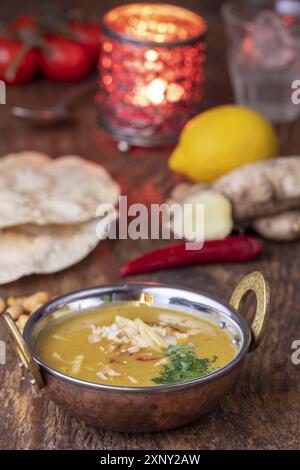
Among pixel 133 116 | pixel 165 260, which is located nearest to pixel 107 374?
pixel 165 260

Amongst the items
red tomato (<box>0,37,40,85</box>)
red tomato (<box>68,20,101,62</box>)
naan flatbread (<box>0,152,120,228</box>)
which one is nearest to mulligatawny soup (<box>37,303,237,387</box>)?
naan flatbread (<box>0,152,120,228</box>)

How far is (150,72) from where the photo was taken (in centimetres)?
290

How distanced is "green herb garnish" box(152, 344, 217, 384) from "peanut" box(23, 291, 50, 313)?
50cm

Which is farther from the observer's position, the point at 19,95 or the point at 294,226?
the point at 19,95

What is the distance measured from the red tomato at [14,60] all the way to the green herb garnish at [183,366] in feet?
6.31

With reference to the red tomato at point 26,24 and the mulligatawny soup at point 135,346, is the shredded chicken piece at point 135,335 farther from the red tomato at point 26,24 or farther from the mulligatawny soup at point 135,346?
the red tomato at point 26,24

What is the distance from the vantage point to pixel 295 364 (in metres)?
1.94

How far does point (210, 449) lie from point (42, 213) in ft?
2.94

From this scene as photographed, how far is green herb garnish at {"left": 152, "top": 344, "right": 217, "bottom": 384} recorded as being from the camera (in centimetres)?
161

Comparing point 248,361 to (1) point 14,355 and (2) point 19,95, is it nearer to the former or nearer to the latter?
(1) point 14,355
